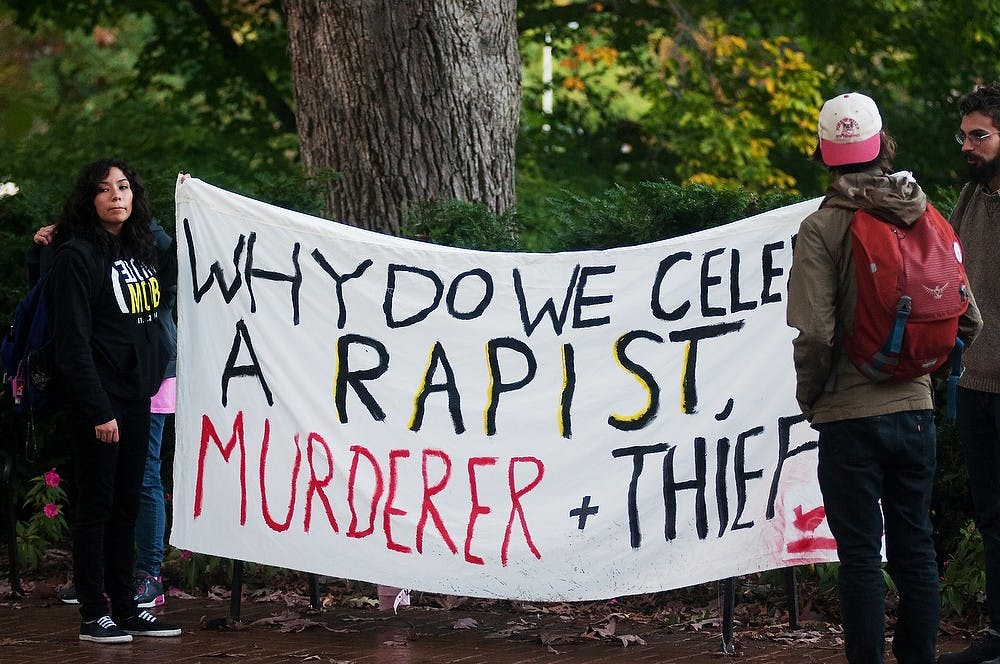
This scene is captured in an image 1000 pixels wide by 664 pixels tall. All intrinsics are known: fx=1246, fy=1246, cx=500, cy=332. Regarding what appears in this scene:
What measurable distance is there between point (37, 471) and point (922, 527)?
195 inches

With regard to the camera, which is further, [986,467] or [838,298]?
[986,467]

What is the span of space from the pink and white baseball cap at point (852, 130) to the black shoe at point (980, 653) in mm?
1885

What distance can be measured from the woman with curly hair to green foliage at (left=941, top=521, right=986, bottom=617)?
3323mm

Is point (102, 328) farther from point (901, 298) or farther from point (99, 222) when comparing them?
point (901, 298)

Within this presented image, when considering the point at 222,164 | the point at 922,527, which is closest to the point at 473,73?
the point at 922,527

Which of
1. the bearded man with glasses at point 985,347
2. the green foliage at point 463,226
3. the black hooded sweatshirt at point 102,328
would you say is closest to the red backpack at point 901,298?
the bearded man with glasses at point 985,347

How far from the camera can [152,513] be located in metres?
5.61

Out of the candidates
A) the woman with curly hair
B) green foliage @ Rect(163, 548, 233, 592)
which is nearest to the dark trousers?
the woman with curly hair

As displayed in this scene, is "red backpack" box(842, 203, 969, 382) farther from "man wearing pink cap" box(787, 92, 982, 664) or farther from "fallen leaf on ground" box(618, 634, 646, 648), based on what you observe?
"fallen leaf on ground" box(618, 634, 646, 648)

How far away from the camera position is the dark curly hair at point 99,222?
4977 mm

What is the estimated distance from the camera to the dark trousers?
4.87 m

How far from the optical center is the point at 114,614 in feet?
16.7

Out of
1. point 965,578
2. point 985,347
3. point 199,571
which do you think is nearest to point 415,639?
point 199,571

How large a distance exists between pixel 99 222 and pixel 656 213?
2412 mm
